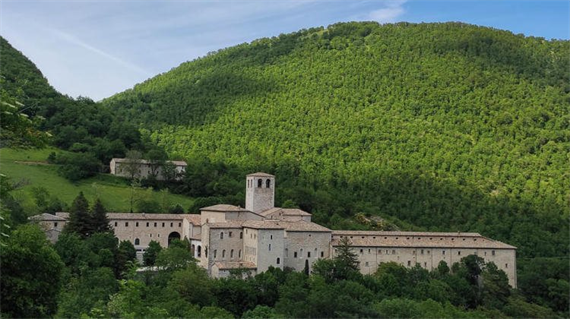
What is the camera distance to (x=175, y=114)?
14200 centimetres

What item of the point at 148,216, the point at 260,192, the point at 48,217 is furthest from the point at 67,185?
the point at 260,192

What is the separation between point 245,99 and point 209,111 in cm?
777

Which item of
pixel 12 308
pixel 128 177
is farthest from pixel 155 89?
pixel 12 308

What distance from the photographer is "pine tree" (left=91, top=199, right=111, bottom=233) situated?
196 ft

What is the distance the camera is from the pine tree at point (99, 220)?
5978 centimetres

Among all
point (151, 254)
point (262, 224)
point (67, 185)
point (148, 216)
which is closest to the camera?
point (262, 224)

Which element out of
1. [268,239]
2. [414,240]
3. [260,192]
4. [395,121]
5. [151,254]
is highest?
[395,121]

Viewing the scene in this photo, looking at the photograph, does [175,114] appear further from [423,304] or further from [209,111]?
[423,304]

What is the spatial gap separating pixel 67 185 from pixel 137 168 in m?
9.55

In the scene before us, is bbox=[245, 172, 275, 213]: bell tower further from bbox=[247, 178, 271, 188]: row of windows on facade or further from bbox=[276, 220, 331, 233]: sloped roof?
bbox=[276, 220, 331, 233]: sloped roof

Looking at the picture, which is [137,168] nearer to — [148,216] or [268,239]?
[148,216]

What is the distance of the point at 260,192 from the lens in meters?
67.1

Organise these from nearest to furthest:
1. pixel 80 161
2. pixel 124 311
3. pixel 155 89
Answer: pixel 124 311
pixel 80 161
pixel 155 89

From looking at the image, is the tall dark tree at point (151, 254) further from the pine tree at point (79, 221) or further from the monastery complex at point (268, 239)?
the pine tree at point (79, 221)
